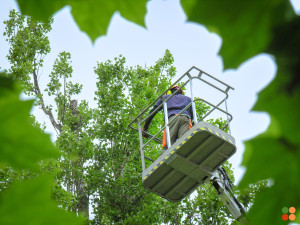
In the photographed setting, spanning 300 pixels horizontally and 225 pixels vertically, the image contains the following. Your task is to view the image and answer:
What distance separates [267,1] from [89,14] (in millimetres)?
199

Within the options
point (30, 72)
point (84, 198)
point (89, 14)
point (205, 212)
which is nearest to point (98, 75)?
point (30, 72)

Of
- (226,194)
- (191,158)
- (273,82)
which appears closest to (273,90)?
(273,82)

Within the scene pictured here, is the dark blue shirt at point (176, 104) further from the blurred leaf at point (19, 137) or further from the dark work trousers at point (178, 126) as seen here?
the blurred leaf at point (19, 137)

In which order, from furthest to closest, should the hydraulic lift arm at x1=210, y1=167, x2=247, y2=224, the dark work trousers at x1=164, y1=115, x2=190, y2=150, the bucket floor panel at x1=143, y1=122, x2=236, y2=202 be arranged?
the hydraulic lift arm at x1=210, y1=167, x2=247, y2=224 < the dark work trousers at x1=164, y1=115, x2=190, y2=150 < the bucket floor panel at x1=143, y1=122, x2=236, y2=202

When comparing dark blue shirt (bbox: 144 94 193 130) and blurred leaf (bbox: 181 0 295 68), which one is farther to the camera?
dark blue shirt (bbox: 144 94 193 130)

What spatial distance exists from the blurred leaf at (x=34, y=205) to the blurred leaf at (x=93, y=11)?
20 centimetres

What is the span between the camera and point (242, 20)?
34 centimetres

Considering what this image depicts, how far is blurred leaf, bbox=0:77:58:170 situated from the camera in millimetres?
352

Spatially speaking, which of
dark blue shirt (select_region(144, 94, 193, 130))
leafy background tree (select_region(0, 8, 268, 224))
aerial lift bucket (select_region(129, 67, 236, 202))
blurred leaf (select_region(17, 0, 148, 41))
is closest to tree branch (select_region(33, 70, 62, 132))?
leafy background tree (select_region(0, 8, 268, 224))

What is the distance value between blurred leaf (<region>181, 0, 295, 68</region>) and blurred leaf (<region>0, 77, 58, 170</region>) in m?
0.15

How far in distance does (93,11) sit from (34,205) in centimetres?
23

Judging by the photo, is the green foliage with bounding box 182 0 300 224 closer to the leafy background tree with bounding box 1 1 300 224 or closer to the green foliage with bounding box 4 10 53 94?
the leafy background tree with bounding box 1 1 300 224

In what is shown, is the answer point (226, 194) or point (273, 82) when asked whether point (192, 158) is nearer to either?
point (226, 194)

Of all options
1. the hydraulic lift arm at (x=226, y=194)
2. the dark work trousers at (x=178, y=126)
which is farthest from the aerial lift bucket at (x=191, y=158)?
the hydraulic lift arm at (x=226, y=194)
